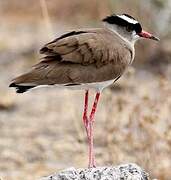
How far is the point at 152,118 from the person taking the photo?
Result: 288 inches

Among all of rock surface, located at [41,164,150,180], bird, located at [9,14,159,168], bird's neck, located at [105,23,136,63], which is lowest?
rock surface, located at [41,164,150,180]

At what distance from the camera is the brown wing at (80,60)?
542 cm

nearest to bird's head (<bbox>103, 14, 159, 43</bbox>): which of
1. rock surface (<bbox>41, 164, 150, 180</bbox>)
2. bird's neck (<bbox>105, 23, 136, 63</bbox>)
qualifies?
bird's neck (<bbox>105, 23, 136, 63</bbox>)

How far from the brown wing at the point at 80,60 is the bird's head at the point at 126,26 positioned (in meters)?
0.15

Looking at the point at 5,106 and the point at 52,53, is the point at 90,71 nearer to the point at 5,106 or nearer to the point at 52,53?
the point at 52,53

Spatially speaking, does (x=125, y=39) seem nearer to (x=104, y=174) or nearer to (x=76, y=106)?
(x=104, y=174)

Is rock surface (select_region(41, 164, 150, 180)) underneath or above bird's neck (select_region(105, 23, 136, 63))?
underneath

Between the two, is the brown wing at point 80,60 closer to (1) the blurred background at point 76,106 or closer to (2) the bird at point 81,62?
(2) the bird at point 81,62

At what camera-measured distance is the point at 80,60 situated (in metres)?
5.50

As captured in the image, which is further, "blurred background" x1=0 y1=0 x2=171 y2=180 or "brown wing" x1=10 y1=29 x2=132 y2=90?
"blurred background" x1=0 y1=0 x2=171 y2=180

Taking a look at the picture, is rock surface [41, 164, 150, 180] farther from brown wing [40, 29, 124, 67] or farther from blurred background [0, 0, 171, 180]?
blurred background [0, 0, 171, 180]

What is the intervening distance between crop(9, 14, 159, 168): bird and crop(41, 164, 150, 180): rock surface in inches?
23.1

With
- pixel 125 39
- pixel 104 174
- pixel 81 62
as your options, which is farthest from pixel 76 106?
pixel 104 174

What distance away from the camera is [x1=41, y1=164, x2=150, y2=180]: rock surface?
492 cm
